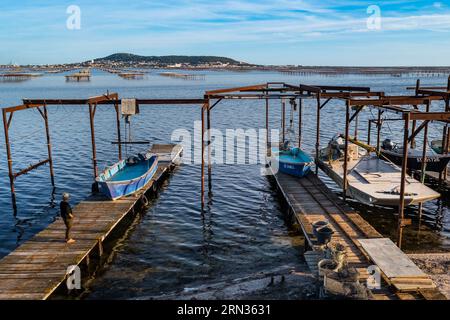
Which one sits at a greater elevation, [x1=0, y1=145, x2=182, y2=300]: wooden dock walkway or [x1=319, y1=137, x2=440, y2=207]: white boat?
[x1=319, y1=137, x2=440, y2=207]: white boat

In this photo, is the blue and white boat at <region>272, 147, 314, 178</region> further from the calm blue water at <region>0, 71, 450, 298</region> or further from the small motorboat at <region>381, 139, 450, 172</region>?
the small motorboat at <region>381, 139, 450, 172</region>

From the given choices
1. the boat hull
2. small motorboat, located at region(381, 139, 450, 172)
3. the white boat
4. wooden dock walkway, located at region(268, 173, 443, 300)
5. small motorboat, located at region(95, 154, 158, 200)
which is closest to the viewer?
wooden dock walkway, located at region(268, 173, 443, 300)

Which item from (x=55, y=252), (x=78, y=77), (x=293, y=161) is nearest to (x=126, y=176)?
(x=55, y=252)

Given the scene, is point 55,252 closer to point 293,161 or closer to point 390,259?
point 390,259

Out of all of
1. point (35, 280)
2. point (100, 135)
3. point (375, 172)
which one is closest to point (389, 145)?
point (375, 172)

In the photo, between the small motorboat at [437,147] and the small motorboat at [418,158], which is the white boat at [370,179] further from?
the small motorboat at [437,147]

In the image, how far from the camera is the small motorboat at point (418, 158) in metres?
25.2

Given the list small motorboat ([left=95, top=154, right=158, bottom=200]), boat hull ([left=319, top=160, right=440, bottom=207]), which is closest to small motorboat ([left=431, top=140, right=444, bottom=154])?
boat hull ([left=319, top=160, right=440, bottom=207])

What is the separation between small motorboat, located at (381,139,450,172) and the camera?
2516 cm

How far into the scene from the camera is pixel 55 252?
51.9 ft

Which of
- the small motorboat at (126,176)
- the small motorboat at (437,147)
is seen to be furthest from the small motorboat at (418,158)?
the small motorboat at (126,176)

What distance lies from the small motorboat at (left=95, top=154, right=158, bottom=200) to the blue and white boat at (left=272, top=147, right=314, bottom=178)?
858 centimetres

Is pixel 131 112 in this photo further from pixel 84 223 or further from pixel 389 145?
pixel 389 145

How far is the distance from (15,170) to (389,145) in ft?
94.8
